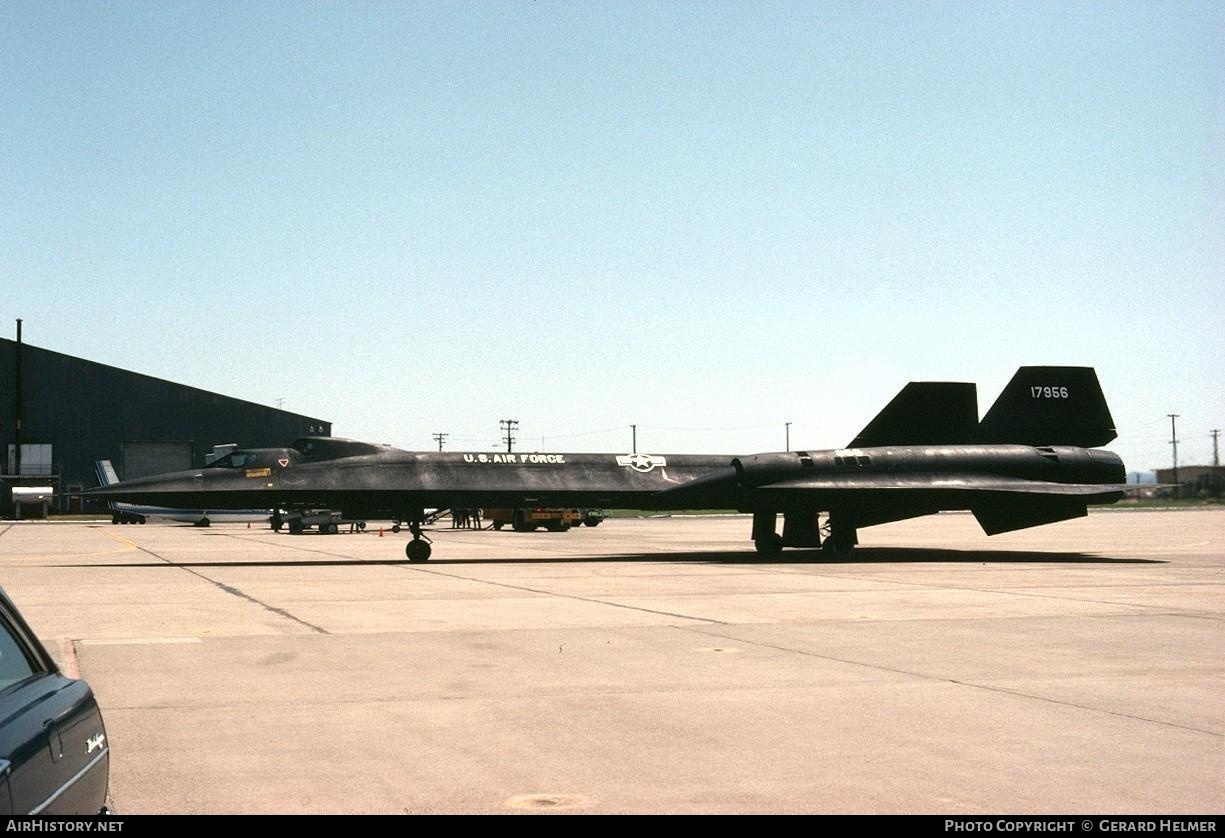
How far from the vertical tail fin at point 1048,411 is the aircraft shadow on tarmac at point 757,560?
3.31 meters

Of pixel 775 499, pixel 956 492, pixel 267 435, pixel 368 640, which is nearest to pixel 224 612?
pixel 368 640

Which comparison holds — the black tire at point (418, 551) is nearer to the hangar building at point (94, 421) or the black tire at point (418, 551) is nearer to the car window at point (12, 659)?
the car window at point (12, 659)

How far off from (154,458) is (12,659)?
273 ft

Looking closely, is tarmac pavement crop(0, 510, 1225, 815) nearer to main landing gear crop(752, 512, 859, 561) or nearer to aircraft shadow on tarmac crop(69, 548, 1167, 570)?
aircraft shadow on tarmac crop(69, 548, 1167, 570)

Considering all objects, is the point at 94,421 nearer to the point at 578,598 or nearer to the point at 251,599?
the point at 251,599

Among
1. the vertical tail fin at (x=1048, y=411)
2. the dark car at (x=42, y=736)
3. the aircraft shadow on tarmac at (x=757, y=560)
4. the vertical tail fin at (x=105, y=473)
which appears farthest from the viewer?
the vertical tail fin at (x=105, y=473)

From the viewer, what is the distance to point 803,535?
31.3 m

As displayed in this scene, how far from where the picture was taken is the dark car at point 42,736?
3.43 metres

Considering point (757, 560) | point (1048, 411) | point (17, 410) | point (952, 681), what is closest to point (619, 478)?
point (757, 560)

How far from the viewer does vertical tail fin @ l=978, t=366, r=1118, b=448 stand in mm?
33156

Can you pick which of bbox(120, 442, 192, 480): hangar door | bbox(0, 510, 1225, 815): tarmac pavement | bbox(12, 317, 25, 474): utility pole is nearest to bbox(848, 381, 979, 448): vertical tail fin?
bbox(0, 510, 1225, 815): tarmac pavement

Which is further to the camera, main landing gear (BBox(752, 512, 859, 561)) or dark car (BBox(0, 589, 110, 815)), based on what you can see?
main landing gear (BBox(752, 512, 859, 561))

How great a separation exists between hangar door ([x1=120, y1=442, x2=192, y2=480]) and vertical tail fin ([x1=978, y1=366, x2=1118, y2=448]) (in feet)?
204

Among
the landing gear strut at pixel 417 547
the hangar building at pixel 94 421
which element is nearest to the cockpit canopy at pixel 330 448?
the landing gear strut at pixel 417 547
